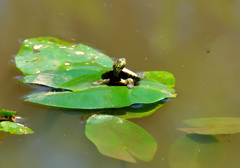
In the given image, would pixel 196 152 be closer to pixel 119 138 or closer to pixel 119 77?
pixel 119 138

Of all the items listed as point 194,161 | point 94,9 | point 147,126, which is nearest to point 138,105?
point 147,126

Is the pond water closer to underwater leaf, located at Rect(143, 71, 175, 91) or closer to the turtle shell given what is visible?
underwater leaf, located at Rect(143, 71, 175, 91)

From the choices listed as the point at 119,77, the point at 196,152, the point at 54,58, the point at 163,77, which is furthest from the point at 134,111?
the point at 54,58

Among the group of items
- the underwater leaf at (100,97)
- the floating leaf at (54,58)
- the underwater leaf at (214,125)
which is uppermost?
the floating leaf at (54,58)

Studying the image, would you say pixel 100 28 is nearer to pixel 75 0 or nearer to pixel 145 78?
pixel 75 0

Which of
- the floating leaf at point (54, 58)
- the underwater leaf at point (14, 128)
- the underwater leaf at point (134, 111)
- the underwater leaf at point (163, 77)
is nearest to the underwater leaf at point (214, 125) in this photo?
the underwater leaf at point (134, 111)

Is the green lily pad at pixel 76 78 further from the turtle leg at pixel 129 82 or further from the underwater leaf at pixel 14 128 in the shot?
the underwater leaf at pixel 14 128
